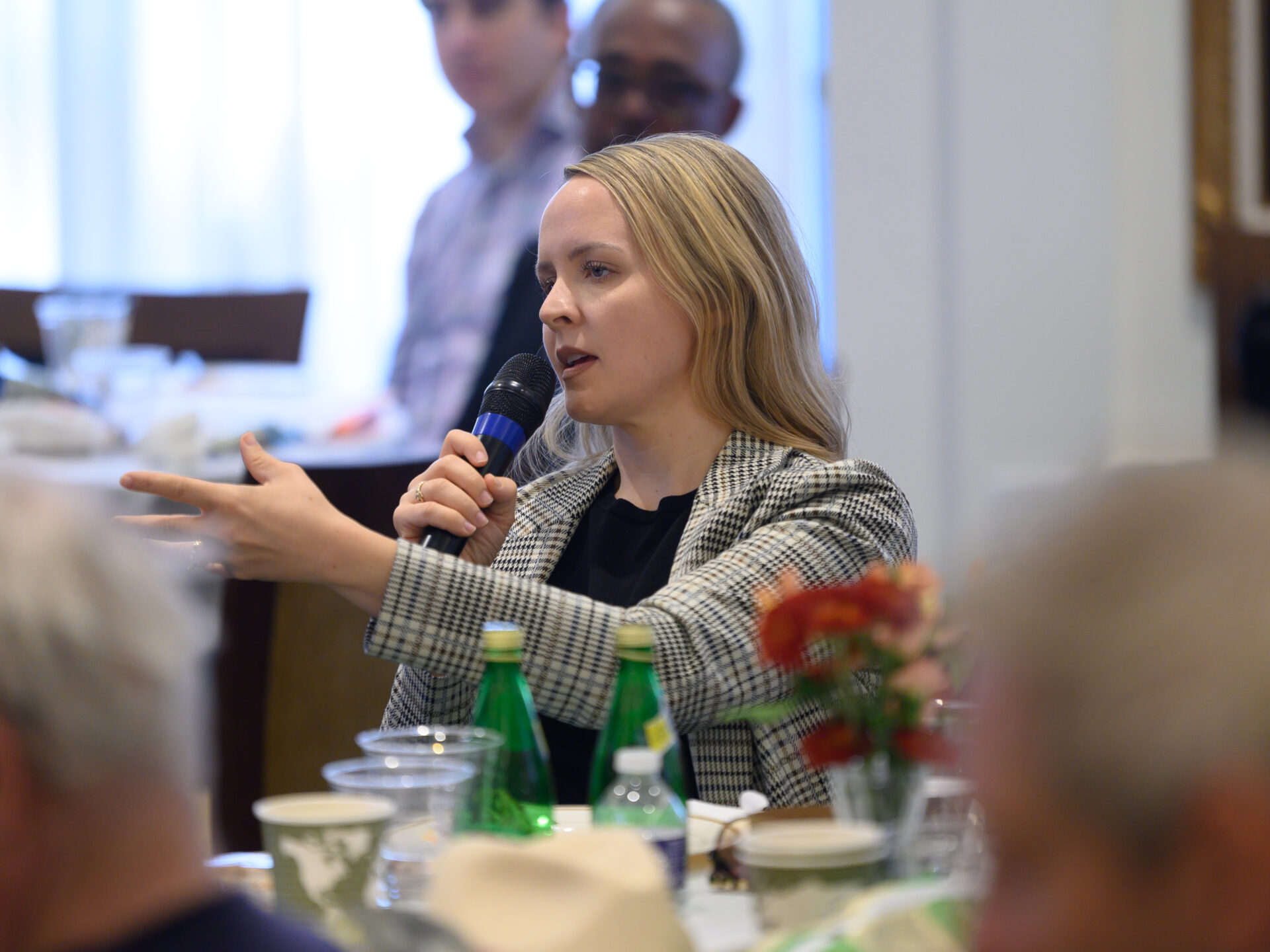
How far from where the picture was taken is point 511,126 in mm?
3486

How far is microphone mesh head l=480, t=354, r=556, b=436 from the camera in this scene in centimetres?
151

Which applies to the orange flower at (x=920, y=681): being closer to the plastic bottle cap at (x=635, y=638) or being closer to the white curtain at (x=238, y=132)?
the plastic bottle cap at (x=635, y=638)

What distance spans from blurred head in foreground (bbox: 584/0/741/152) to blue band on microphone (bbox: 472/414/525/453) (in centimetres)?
128

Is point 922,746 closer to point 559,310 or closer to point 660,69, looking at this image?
point 559,310

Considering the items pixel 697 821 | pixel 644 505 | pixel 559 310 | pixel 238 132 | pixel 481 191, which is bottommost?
pixel 697 821

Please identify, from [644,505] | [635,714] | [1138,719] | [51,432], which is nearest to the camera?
[1138,719]

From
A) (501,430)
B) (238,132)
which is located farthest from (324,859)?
(238,132)

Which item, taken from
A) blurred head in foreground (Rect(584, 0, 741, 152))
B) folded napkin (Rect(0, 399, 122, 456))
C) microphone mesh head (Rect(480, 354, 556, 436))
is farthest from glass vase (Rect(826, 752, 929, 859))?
blurred head in foreground (Rect(584, 0, 741, 152))

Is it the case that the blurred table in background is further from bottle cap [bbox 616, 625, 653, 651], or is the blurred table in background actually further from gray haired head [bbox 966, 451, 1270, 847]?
gray haired head [bbox 966, 451, 1270, 847]

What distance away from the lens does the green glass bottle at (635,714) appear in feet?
3.07

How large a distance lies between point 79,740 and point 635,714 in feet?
1.58

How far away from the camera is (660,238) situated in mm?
1564

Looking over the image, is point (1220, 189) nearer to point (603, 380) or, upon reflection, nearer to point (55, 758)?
point (603, 380)

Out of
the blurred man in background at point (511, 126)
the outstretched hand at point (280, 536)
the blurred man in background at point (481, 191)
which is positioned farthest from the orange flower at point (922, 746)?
the blurred man in background at point (481, 191)
